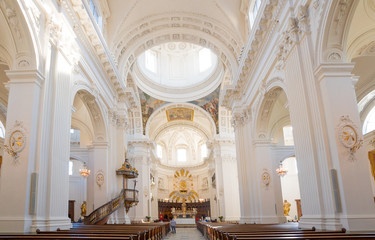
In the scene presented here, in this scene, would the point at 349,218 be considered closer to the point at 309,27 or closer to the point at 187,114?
the point at 309,27

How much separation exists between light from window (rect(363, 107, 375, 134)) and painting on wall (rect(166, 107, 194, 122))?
16546mm

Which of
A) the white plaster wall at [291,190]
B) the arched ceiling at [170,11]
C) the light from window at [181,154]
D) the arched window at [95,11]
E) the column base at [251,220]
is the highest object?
the arched ceiling at [170,11]

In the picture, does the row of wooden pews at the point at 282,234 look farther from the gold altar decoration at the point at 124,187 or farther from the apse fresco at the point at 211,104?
the apse fresco at the point at 211,104

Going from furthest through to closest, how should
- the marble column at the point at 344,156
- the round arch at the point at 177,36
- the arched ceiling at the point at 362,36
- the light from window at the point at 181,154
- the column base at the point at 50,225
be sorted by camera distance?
the light from window at the point at 181,154, the round arch at the point at 177,36, the arched ceiling at the point at 362,36, the column base at the point at 50,225, the marble column at the point at 344,156

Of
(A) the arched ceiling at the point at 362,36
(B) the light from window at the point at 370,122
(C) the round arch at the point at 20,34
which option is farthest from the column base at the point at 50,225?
(B) the light from window at the point at 370,122

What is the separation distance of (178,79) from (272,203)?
1825 cm

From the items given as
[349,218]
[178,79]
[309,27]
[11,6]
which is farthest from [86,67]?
[178,79]

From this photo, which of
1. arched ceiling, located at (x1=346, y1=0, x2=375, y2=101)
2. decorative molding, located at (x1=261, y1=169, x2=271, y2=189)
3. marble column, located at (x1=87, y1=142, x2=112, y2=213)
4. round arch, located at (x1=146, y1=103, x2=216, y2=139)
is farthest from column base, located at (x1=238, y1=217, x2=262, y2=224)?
round arch, located at (x1=146, y1=103, x2=216, y2=139)

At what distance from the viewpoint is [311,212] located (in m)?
8.28

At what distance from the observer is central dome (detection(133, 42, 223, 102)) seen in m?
27.7

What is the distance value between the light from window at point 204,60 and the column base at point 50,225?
2225 centimetres

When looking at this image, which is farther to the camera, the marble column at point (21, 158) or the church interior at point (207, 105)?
the church interior at point (207, 105)

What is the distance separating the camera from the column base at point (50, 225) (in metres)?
7.48

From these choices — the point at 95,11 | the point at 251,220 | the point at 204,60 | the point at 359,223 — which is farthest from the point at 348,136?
the point at 204,60
